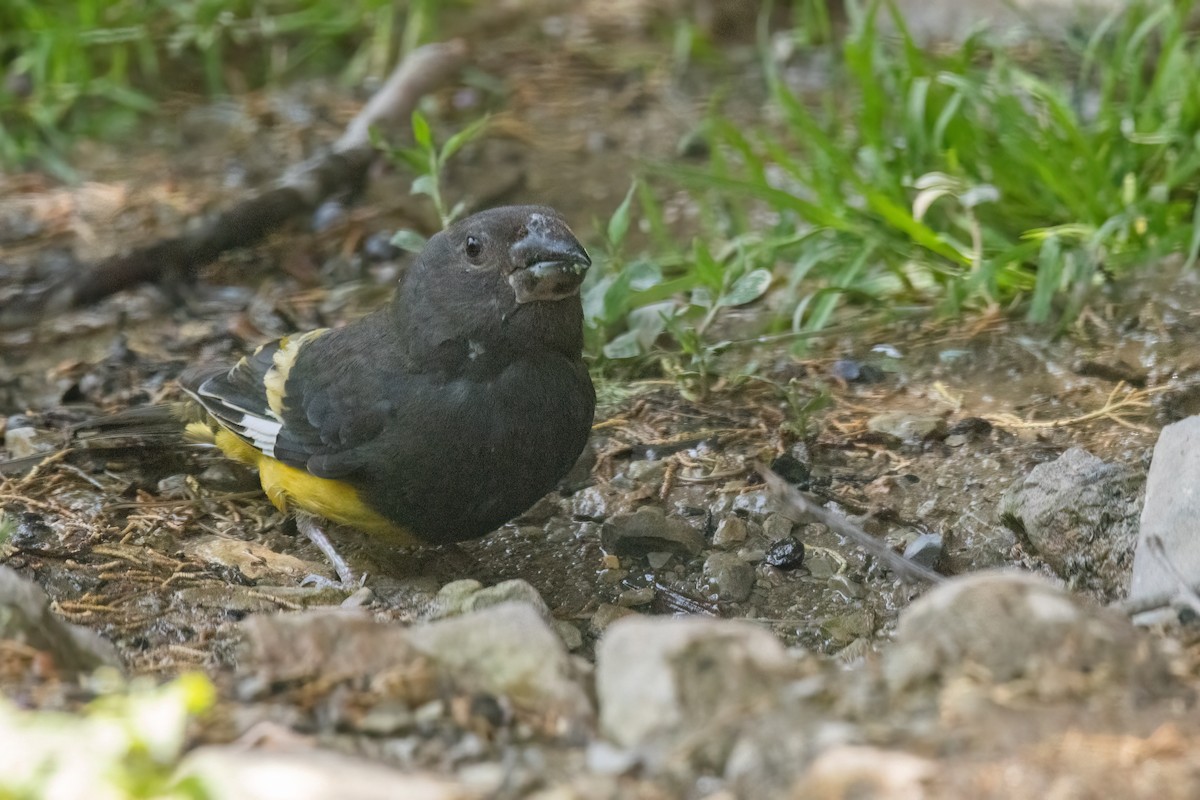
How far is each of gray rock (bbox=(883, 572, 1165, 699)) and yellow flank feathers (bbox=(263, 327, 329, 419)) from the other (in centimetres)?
250

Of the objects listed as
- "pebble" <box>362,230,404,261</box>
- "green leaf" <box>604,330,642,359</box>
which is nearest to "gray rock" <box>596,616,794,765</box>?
"green leaf" <box>604,330,642,359</box>

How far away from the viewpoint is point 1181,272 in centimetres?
477

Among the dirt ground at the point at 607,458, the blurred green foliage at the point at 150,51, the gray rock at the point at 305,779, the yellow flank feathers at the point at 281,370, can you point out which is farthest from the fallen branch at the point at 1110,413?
the blurred green foliage at the point at 150,51

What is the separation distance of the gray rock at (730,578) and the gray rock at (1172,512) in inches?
39.6

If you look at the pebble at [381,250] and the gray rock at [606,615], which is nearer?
the gray rock at [606,615]

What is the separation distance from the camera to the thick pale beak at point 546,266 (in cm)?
367

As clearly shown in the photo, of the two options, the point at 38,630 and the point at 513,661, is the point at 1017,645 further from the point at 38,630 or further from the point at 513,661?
the point at 38,630

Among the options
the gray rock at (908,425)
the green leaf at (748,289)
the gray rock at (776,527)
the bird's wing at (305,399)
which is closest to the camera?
the bird's wing at (305,399)

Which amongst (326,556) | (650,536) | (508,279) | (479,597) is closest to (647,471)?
(650,536)

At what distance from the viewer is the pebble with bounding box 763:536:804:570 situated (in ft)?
12.8

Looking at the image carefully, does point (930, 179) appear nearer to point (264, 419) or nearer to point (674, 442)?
point (674, 442)

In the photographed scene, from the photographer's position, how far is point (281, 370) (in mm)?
4379

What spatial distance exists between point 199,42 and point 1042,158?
14.8 feet

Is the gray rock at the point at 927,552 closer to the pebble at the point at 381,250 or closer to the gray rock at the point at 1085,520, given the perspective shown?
the gray rock at the point at 1085,520
